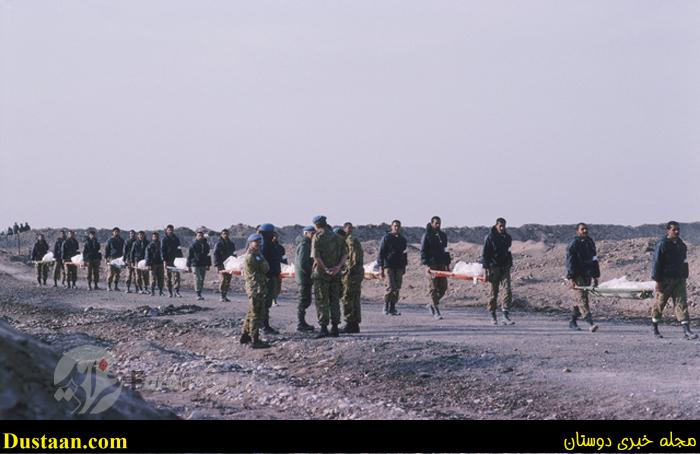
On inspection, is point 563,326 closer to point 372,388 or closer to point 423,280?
point 372,388

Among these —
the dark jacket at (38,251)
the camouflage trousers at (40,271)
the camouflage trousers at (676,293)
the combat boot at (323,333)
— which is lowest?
the combat boot at (323,333)

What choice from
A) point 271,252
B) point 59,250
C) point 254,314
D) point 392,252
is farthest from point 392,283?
point 59,250

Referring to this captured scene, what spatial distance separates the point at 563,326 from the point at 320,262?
5.79m

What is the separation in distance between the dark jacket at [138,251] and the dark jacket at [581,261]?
1700 centimetres

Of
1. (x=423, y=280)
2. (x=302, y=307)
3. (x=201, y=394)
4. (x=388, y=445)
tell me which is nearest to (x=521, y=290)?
(x=423, y=280)

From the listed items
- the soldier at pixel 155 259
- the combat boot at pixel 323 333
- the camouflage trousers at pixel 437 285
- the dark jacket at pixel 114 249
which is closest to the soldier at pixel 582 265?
the camouflage trousers at pixel 437 285

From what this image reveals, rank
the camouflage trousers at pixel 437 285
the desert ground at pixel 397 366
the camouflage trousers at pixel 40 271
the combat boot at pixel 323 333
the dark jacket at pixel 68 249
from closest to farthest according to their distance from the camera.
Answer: the desert ground at pixel 397 366
the combat boot at pixel 323 333
the camouflage trousers at pixel 437 285
the dark jacket at pixel 68 249
the camouflage trousers at pixel 40 271

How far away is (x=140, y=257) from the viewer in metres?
31.7

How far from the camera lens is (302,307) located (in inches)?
718

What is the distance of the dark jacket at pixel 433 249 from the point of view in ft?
69.0

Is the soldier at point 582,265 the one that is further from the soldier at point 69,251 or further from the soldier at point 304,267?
the soldier at point 69,251

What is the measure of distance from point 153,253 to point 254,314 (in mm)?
14070

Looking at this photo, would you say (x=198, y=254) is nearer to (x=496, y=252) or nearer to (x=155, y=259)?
(x=155, y=259)

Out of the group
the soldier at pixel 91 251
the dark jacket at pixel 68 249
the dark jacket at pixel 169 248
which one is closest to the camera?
the dark jacket at pixel 169 248
